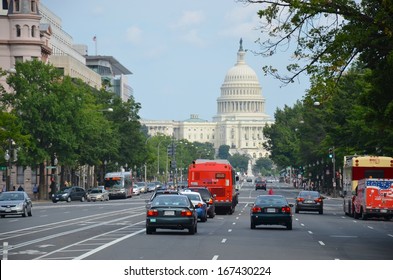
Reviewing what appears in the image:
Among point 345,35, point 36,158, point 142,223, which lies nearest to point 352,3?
point 345,35

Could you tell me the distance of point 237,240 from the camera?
37.3 m

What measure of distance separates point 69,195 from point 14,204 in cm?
4162

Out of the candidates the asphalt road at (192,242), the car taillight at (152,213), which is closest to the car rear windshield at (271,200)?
the asphalt road at (192,242)

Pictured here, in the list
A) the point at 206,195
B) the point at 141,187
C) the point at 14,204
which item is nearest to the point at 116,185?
the point at 141,187

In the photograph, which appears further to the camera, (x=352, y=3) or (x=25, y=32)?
(x=25, y=32)

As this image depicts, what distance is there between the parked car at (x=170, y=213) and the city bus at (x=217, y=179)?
26224mm

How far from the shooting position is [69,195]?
10294 centimetres

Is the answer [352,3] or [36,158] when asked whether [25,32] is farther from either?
[352,3]

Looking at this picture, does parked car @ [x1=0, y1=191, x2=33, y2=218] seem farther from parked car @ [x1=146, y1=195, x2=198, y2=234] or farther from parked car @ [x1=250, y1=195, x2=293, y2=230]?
parked car @ [x1=146, y1=195, x2=198, y2=234]

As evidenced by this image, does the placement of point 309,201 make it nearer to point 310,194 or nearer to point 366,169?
point 310,194

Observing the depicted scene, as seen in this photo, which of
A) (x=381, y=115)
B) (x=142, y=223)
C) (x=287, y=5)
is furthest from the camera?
(x=142, y=223)

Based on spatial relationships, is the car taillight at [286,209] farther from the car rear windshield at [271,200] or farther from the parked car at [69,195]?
the parked car at [69,195]

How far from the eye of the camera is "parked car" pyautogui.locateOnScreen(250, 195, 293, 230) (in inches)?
1829
